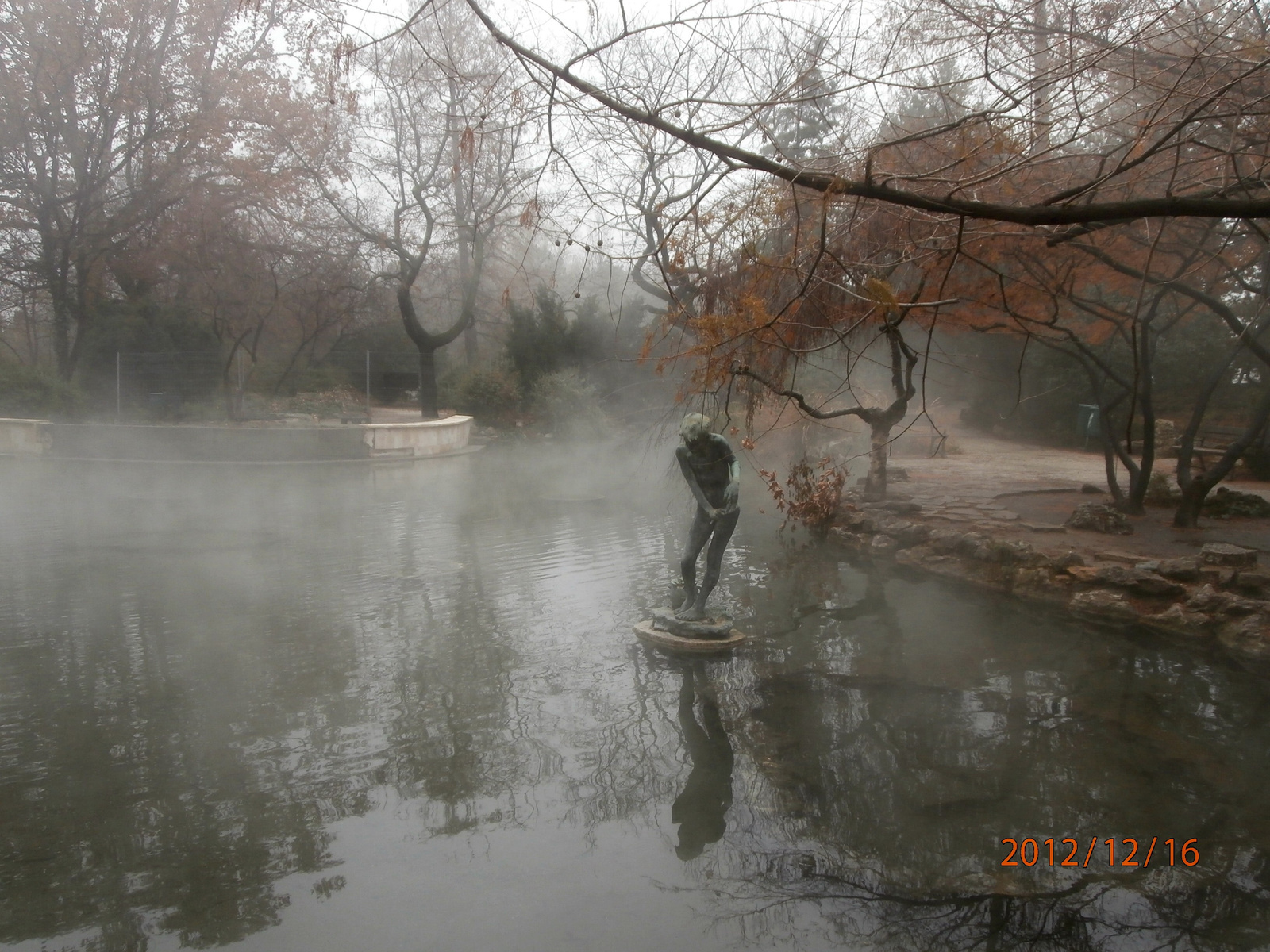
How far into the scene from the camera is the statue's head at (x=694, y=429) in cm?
720

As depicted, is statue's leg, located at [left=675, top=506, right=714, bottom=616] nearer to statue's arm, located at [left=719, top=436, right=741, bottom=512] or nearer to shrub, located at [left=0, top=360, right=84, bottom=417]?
statue's arm, located at [left=719, top=436, right=741, bottom=512]

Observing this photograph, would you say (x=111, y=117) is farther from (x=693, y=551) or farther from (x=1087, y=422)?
(x=1087, y=422)

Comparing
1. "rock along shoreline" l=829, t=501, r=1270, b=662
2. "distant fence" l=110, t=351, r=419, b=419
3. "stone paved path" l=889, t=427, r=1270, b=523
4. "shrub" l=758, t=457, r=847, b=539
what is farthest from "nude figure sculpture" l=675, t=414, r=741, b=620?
"distant fence" l=110, t=351, r=419, b=419

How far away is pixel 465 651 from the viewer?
7.24 metres

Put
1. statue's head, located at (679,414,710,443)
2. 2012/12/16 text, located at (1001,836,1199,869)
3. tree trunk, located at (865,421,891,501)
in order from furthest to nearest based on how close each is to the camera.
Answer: tree trunk, located at (865,421,891,501), statue's head, located at (679,414,710,443), 2012/12/16 text, located at (1001,836,1199,869)

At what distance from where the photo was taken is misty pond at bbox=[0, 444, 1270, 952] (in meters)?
3.81

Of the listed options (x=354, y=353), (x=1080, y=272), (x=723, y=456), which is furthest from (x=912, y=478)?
(x=354, y=353)

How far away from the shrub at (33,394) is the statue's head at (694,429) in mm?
20979

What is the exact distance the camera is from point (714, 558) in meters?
7.46

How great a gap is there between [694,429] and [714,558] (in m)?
1.06

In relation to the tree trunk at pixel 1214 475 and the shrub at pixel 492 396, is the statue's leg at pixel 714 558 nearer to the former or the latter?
the tree trunk at pixel 1214 475

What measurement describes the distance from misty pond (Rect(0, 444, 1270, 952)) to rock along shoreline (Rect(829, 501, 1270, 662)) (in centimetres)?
39

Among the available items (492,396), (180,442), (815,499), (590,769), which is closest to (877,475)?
(815,499)


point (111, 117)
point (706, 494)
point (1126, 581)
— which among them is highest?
point (111, 117)
